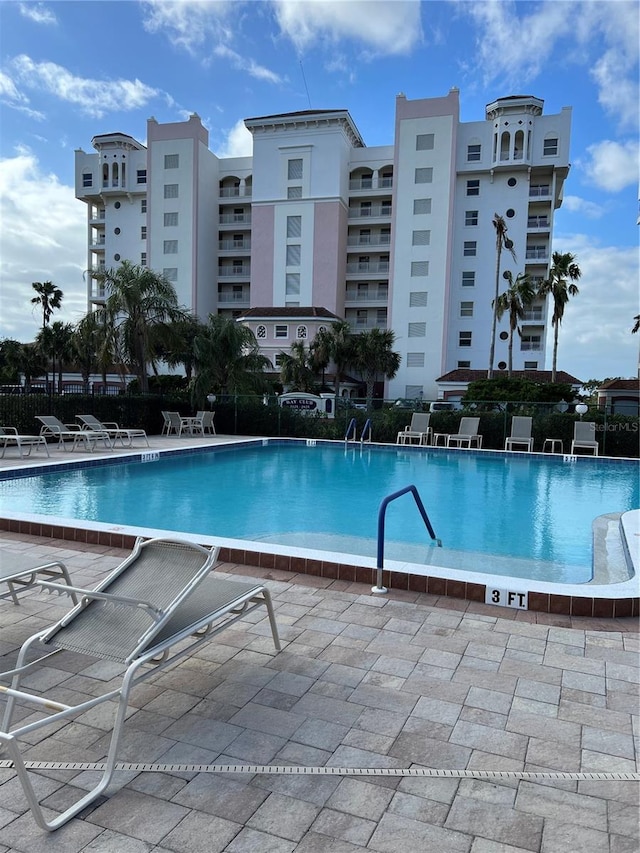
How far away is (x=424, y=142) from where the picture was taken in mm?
40750

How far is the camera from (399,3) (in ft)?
23.6

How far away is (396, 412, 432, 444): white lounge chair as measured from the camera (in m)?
17.1

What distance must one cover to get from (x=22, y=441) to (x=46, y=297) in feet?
124

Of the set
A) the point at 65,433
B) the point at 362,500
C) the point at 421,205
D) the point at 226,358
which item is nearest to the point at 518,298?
the point at 421,205

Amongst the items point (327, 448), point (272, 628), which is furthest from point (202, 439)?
point (272, 628)

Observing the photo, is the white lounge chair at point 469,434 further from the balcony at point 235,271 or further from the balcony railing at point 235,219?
the balcony railing at point 235,219

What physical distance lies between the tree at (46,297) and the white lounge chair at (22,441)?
35.5 m

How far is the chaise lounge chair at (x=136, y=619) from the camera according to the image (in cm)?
219

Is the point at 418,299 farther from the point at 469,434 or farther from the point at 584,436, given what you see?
the point at 584,436

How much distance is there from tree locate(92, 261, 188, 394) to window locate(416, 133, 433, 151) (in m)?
28.6

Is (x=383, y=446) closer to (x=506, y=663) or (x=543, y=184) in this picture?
(x=506, y=663)

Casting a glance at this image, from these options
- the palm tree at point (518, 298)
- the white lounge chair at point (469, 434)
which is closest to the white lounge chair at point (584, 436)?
the white lounge chair at point (469, 434)

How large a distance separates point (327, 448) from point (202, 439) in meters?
3.64

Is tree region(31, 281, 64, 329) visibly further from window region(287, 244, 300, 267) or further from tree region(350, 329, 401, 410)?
tree region(350, 329, 401, 410)
